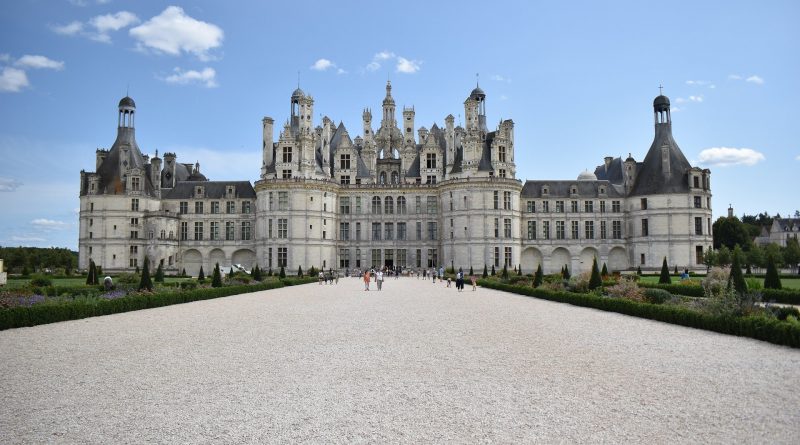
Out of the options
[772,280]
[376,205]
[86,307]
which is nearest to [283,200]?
[376,205]

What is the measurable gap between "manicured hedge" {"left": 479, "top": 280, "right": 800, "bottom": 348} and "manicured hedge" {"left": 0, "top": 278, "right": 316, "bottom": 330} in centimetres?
1708

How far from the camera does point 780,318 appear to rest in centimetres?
1533

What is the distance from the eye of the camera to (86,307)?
1994cm

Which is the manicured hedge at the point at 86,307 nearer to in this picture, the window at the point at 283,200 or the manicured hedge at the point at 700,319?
the manicured hedge at the point at 700,319

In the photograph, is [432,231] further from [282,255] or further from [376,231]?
[282,255]

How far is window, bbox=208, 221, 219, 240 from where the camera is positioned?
2506 inches

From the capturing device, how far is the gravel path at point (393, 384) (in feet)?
24.9

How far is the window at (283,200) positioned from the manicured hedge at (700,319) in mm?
36812

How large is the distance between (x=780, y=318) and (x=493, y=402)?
10626mm

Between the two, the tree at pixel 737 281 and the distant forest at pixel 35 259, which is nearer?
the tree at pixel 737 281

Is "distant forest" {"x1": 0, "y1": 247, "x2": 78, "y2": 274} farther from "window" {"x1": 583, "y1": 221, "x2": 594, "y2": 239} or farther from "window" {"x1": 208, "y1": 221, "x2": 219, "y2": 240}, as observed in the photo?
"window" {"x1": 583, "y1": 221, "x2": 594, "y2": 239}

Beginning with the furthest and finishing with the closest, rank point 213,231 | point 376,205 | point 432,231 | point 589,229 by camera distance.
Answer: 1. point 213,231
2. point 376,205
3. point 432,231
4. point 589,229

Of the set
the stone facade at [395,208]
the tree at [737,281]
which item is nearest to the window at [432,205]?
the stone facade at [395,208]

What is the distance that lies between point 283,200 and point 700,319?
4701cm
